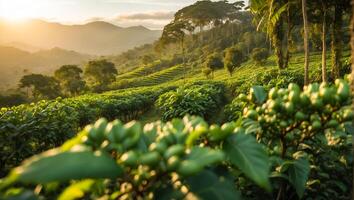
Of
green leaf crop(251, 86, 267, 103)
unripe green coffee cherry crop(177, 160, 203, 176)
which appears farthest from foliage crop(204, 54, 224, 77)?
unripe green coffee cherry crop(177, 160, 203, 176)

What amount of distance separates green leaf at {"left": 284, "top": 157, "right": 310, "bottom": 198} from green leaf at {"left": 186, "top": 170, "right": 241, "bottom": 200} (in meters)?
0.87

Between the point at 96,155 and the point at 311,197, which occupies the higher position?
the point at 96,155

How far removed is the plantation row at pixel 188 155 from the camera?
4.66 feet

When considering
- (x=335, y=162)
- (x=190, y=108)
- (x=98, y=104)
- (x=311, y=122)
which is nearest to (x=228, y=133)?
(x=311, y=122)

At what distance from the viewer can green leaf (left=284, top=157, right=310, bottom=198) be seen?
253 cm

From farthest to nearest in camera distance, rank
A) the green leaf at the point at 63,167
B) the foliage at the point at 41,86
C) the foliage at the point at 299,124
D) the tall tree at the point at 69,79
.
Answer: the foliage at the point at 41,86, the tall tree at the point at 69,79, the foliage at the point at 299,124, the green leaf at the point at 63,167

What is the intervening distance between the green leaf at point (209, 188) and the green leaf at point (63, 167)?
44 cm

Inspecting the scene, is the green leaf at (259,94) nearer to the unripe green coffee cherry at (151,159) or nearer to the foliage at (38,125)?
the unripe green coffee cherry at (151,159)

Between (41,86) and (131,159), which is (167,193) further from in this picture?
(41,86)

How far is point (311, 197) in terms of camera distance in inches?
138

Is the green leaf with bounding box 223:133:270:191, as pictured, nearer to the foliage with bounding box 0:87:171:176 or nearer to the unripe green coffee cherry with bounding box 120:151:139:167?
the unripe green coffee cherry with bounding box 120:151:139:167

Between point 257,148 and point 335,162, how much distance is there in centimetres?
180

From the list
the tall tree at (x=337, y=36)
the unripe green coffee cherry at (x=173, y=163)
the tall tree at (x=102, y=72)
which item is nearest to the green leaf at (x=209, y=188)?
the unripe green coffee cherry at (x=173, y=163)

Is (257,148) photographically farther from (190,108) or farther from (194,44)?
(194,44)
